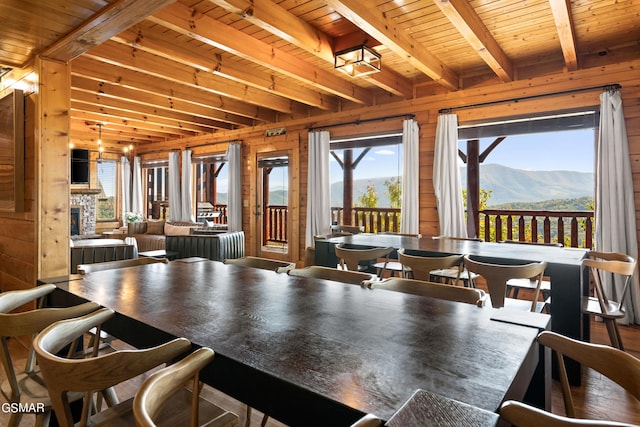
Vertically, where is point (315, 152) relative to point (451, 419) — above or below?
above

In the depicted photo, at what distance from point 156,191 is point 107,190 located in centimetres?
130

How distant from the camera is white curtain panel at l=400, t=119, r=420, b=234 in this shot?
5.11 metres

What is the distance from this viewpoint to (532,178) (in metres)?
7.19

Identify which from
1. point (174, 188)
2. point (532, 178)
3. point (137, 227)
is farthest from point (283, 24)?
point (174, 188)

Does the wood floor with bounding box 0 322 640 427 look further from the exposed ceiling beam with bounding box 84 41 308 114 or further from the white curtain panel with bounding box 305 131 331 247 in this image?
the white curtain panel with bounding box 305 131 331 247

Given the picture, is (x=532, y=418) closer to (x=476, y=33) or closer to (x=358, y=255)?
(x=358, y=255)

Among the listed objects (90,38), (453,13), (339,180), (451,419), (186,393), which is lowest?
(186,393)

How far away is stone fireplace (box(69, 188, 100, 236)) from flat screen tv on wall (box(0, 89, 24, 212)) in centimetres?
618

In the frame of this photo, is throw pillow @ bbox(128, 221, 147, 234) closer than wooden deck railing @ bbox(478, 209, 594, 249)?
No

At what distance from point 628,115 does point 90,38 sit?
16.3 ft

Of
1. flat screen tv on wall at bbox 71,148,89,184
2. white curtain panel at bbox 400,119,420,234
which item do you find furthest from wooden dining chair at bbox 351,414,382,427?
flat screen tv on wall at bbox 71,148,89,184

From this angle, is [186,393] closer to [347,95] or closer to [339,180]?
[347,95]

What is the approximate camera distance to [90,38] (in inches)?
107

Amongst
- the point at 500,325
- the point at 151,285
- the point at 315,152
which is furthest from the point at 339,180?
the point at 500,325
